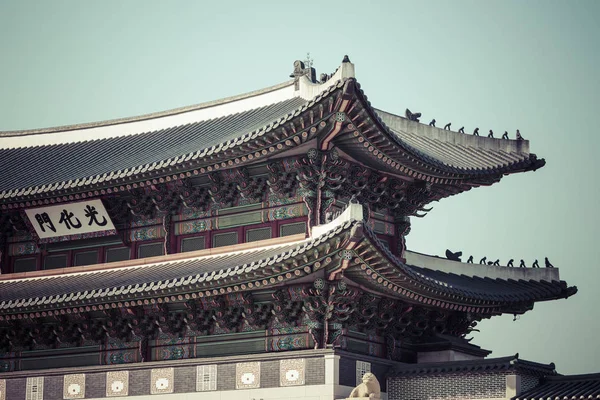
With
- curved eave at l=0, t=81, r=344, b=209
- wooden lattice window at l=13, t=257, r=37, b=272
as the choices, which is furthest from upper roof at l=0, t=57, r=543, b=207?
wooden lattice window at l=13, t=257, r=37, b=272

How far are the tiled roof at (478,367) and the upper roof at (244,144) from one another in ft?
18.0

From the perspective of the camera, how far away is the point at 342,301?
1133 inches

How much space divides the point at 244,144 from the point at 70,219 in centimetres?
757

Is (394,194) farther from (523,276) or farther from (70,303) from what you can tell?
(70,303)

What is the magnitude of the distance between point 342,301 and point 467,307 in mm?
4775

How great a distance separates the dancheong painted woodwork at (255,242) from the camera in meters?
28.6

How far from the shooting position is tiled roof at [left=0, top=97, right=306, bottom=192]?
33.5m

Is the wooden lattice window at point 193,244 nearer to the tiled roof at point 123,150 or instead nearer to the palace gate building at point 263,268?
the palace gate building at point 263,268

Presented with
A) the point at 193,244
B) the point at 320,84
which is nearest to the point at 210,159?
the point at 193,244

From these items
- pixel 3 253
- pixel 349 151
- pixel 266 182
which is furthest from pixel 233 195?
pixel 3 253

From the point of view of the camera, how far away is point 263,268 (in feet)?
91.2

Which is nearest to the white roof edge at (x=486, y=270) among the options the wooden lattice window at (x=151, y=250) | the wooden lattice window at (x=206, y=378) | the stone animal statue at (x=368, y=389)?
the stone animal statue at (x=368, y=389)

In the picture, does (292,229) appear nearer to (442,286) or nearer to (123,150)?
(442,286)

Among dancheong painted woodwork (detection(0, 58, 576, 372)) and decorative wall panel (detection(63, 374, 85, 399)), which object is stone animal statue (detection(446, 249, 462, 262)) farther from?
decorative wall panel (detection(63, 374, 85, 399))
